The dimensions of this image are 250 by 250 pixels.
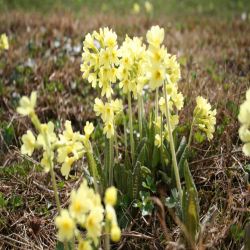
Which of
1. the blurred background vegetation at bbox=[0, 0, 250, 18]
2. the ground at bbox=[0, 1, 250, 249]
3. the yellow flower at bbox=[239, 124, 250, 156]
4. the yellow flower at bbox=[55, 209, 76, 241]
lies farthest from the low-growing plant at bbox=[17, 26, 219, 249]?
the blurred background vegetation at bbox=[0, 0, 250, 18]

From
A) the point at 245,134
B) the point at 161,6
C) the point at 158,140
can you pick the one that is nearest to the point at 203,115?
the point at 158,140

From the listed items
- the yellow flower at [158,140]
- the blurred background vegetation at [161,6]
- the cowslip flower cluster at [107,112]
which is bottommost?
the blurred background vegetation at [161,6]

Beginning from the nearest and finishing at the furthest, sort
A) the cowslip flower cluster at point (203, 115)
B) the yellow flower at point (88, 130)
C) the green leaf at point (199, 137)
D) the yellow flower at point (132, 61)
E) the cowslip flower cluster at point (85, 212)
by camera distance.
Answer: the cowslip flower cluster at point (85, 212), the yellow flower at point (88, 130), the yellow flower at point (132, 61), the cowslip flower cluster at point (203, 115), the green leaf at point (199, 137)

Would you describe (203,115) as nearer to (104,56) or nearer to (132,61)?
(132,61)

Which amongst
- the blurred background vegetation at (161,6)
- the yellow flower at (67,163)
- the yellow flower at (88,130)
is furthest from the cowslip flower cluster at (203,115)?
the blurred background vegetation at (161,6)

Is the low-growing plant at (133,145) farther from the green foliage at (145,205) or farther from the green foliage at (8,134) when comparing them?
the green foliage at (8,134)

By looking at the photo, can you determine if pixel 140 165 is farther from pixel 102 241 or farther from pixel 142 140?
pixel 102 241

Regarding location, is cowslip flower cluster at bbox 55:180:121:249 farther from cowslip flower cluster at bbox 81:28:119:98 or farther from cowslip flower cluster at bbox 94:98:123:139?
→ cowslip flower cluster at bbox 81:28:119:98
